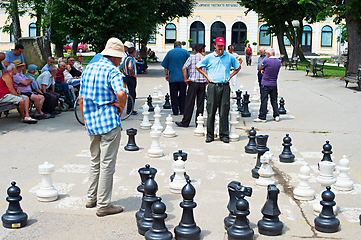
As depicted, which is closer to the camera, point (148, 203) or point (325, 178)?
point (148, 203)

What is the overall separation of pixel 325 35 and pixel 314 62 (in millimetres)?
38936

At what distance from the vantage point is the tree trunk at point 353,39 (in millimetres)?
18891

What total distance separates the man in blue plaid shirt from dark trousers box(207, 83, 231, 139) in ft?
12.1

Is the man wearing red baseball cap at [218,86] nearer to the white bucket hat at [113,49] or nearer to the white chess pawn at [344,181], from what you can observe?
the white chess pawn at [344,181]

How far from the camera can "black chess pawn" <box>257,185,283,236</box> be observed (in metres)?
4.11

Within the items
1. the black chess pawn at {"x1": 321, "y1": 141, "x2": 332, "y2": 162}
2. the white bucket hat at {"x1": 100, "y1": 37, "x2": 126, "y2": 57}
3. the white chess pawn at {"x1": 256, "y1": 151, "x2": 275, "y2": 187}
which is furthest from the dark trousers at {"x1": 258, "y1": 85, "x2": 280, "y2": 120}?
the white bucket hat at {"x1": 100, "y1": 37, "x2": 126, "y2": 57}

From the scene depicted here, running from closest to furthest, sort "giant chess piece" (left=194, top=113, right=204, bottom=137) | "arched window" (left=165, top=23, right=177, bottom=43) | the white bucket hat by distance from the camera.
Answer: the white bucket hat
"giant chess piece" (left=194, top=113, right=204, bottom=137)
"arched window" (left=165, top=23, right=177, bottom=43)

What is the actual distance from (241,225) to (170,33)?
5541 centimetres

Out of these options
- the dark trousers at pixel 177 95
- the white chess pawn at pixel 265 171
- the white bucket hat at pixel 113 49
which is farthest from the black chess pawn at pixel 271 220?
the dark trousers at pixel 177 95

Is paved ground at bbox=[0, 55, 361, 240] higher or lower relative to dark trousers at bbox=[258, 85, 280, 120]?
lower

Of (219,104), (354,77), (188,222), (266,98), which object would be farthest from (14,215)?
(354,77)

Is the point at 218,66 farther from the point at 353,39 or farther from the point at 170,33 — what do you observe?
the point at 170,33

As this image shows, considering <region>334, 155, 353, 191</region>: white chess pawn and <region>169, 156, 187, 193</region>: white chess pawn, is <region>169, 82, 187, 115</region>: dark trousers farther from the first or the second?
<region>334, 155, 353, 191</region>: white chess pawn

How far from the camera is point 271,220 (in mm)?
4141
